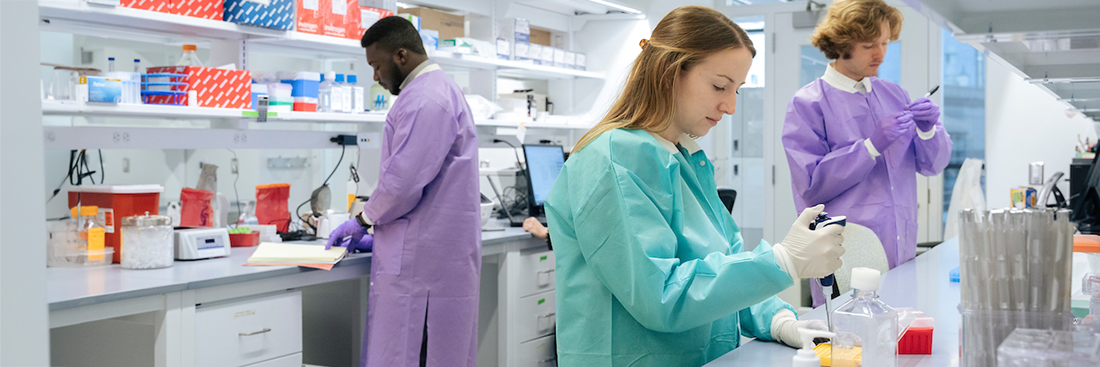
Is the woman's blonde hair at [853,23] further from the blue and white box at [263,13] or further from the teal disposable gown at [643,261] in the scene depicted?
the blue and white box at [263,13]

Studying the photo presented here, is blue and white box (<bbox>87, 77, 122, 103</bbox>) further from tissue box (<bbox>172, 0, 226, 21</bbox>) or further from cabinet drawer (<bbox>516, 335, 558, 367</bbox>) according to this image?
cabinet drawer (<bbox>516, 335, 558, 367</bbox>)

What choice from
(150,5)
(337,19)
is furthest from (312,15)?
(150,5)

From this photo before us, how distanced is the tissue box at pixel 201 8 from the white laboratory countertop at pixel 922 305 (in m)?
2.12

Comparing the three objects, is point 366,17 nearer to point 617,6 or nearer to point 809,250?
point 617,6

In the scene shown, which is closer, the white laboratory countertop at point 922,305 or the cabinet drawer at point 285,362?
the white laboratory countertop at point 922,305

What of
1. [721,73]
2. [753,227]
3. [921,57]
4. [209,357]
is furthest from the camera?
[753,227]

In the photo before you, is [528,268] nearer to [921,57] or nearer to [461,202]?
[461,202]

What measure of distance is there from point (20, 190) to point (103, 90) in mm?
Answer: 1649

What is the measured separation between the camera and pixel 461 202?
2627 millimetres

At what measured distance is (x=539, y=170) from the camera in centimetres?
382

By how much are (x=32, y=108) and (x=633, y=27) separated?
4051 mm

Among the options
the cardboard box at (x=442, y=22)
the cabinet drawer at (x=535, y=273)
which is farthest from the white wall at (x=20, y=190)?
the cardboard box at (x=442, y=22)

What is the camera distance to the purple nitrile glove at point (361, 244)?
272 cm

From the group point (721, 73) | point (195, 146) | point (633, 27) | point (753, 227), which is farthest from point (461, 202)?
point (753, 227)
